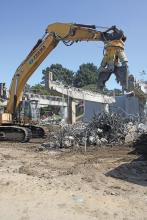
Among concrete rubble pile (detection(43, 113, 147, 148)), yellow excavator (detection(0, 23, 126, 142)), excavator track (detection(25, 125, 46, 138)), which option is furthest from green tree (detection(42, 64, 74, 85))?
concrete rubble pile (detection(43, 113, 147, 148))

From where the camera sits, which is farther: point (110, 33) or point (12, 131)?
point (12, 131)

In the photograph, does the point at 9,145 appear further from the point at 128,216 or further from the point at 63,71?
the point at 63,71

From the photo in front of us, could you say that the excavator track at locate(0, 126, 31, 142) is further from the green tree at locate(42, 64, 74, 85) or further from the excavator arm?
the green tree at locate(42, 64, 74, 85)

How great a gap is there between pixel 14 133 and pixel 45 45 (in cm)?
523

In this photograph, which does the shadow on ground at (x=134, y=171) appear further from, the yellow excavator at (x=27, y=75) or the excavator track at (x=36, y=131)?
the excavator track at (x=36, y=131)

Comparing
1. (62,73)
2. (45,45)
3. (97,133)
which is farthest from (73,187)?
(62,73)

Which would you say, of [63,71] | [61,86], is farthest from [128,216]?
[63,71]

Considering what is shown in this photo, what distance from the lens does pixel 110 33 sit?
19.5 metres

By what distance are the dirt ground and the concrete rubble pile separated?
11.7ft

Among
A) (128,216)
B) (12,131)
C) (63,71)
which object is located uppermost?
(63,71)

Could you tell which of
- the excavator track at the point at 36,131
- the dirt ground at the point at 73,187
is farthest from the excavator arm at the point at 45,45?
the dirt ground at the point at 73,187

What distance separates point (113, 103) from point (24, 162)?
37006 millimetres

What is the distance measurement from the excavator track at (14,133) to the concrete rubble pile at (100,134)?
271cm

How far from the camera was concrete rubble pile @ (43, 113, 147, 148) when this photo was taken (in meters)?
20.2
